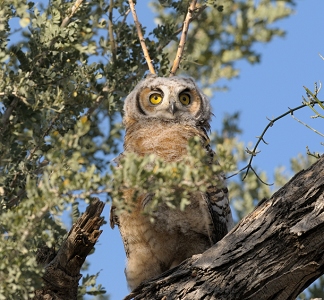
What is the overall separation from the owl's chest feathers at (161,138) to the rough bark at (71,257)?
88 cm

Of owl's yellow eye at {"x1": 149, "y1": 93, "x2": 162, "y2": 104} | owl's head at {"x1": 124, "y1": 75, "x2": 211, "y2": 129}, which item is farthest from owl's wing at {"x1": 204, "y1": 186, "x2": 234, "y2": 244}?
owl's yellow eye at {"x1": 149, "y1": 93, "x2": 162, "y2": 104}

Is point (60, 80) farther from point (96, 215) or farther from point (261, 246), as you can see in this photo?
point (261, 246)

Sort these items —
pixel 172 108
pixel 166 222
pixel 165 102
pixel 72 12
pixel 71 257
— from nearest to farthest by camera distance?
1. pixel 71 257
2. pixel 166 222
3. pixel 72 12
4. pixel 172 108
5. pixel 165 102

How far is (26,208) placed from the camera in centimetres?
240

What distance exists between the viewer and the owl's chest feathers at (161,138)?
4424 mm

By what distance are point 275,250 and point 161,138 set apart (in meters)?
1.67

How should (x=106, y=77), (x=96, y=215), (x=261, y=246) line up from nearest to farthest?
(x=261, y=246), (x=96, y=215), (x=106, y=77)

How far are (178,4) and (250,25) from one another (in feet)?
4.86

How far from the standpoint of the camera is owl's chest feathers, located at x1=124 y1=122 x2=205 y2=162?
4424 mm

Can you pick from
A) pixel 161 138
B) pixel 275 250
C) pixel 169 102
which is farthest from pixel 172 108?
pixel 275 250

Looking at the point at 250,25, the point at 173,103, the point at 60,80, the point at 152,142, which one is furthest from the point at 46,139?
the point at 250,25

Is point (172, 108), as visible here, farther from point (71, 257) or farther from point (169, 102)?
point (71, 257)

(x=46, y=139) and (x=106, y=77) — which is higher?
(x=106, y=77)

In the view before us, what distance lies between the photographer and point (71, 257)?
371 centimetres
